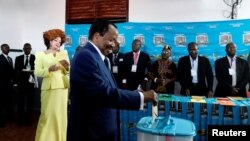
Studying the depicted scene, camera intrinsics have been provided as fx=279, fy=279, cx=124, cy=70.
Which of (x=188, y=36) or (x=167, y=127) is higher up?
(x=188, y=36)

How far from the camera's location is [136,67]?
460 cm

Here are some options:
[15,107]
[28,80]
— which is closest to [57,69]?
[28,80]

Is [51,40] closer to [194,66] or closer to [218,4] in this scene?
[194,66]

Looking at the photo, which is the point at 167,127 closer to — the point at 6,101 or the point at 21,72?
the point at 21,72

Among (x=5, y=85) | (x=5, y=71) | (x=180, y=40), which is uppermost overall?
(x=180, y=40)

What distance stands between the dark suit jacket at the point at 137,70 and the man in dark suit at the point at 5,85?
2364 millimetres

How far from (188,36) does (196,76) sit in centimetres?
97

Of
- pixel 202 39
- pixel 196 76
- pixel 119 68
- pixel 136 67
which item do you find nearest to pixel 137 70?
pixel 136 67

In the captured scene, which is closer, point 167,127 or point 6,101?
point 167,127

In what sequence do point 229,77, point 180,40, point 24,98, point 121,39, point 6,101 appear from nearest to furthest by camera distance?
point 229,77 < point 180,40 < point 121,39 < point 6,101 < point 24,98

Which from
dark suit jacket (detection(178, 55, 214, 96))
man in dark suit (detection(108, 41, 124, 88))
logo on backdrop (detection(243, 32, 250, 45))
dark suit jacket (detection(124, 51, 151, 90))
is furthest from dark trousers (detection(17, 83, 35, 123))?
logo on backdrop (detection(243, 32, 250, 45))

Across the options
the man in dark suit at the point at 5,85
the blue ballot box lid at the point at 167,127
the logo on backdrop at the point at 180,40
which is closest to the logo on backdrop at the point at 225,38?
the logo on backdrop at the point at 180,40

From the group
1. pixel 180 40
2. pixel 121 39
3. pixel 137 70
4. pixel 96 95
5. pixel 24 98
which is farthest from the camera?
pixel 24 98

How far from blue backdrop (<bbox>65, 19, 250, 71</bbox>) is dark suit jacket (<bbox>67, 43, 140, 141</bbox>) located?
3425 mm
